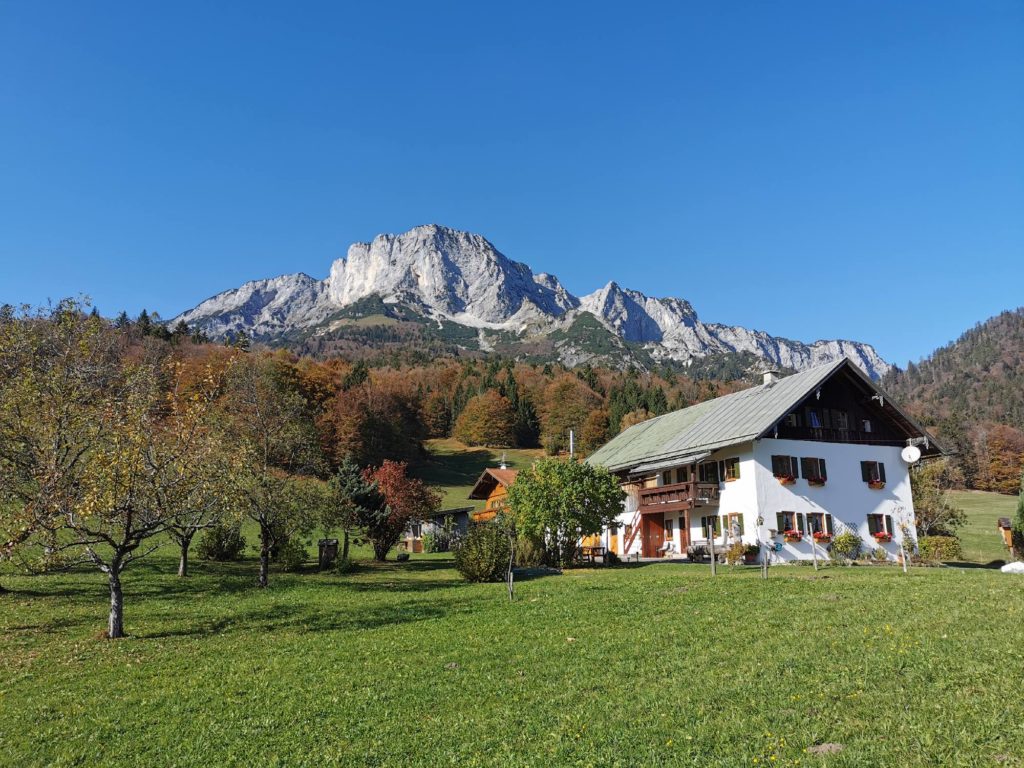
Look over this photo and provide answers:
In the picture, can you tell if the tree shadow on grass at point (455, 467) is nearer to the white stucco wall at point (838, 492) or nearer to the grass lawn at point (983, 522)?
the white stucco wall at point (838, 492)

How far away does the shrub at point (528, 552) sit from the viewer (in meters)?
31.2

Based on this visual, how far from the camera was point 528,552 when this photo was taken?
104 feet

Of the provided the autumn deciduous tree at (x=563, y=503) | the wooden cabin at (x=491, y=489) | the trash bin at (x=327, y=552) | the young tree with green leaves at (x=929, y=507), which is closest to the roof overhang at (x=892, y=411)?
the young tree with green leaves at (x=929, y=507)

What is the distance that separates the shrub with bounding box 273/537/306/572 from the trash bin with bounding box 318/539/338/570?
1045 millimetres

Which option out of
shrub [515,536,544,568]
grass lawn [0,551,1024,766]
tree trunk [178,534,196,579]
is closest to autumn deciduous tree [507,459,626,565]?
shrub [515,536,544,568]

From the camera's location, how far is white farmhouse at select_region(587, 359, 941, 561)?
35656mm

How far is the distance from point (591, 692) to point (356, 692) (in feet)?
13.7

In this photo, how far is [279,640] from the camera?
15.9 m

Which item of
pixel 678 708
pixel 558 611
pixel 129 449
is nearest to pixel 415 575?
pixel 558 611

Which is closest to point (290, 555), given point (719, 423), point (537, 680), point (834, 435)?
point (537, 680)

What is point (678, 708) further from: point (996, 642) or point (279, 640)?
point (279, 640)

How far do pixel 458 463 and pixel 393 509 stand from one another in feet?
213

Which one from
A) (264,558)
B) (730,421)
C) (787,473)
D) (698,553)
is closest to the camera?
(264,558)

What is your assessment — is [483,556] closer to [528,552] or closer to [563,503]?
[528,552]
